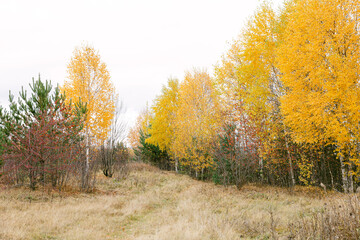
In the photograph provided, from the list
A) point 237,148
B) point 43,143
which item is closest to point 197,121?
point 237,148

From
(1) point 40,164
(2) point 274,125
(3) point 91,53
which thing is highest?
(3) point 91,53

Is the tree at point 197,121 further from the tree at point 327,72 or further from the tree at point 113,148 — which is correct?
the tree at point 327,72

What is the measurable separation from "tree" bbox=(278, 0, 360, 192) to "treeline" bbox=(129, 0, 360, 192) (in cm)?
3

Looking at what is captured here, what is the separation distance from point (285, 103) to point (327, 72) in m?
1.64

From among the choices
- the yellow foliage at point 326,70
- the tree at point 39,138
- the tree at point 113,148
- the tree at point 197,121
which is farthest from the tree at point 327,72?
the tree at point 113,148

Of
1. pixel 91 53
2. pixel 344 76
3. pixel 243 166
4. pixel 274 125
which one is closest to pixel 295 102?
pixel 344 76

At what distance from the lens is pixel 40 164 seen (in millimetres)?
8828

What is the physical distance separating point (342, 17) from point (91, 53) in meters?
14.5

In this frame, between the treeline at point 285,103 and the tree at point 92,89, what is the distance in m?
5.70

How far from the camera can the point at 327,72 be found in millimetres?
6996

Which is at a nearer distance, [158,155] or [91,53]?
[91,53]

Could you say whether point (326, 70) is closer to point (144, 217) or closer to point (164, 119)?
point (144, 217)

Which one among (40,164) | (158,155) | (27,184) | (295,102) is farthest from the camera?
(158,155)

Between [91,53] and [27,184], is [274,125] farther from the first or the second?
[91,53]
